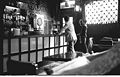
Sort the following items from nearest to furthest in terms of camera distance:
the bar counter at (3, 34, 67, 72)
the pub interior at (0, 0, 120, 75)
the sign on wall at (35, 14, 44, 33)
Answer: the bar counter at (3, 34, 67, 72), the pub interior at (0, 0, 120, 75), the sign on wall at (35, 14, 44, 33)

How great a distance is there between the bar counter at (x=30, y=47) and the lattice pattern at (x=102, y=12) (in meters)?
1.55

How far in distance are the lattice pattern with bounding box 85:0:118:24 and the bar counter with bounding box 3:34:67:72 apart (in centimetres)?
155

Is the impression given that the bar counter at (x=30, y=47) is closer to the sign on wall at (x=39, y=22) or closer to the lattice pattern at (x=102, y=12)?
the sign on wall at (x=39, y=22)

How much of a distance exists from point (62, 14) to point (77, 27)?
5.08ft

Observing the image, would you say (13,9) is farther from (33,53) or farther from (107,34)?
Answer: (107,34)

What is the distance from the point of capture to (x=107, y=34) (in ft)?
19.8

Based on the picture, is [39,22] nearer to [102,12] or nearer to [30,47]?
[30,47]

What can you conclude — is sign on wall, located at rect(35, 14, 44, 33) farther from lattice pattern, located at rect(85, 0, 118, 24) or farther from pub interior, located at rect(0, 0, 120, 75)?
lattice pattern, located at rect(85, 0, 118, 24)

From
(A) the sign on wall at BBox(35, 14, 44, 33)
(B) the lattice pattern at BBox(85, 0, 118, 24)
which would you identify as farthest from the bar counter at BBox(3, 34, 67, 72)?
(B) the lattice pattern at BBox(85, 0, 118, 24)

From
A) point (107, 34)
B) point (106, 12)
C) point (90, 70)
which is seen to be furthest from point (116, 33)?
point (90, 70)

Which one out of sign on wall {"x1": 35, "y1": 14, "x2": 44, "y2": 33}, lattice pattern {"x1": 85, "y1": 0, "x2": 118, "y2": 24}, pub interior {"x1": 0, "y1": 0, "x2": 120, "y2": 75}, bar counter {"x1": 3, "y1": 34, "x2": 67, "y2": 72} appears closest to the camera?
bar counter {"x1": 3, "y1": 34, "x2": 67, "y2": 72}

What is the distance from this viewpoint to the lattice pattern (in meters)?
5.89

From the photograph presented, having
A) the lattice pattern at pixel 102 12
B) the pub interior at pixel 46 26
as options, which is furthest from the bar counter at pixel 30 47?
the lattice pattern at pixel 102 12

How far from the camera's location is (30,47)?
14.1 ft
